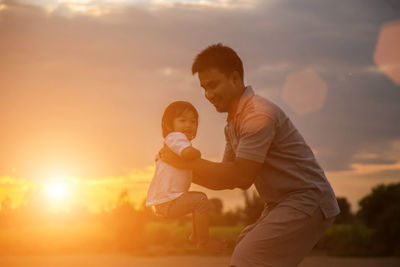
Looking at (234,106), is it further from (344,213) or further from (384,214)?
(344,213)

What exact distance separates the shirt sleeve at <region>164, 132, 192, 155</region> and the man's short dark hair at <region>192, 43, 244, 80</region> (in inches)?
21.2

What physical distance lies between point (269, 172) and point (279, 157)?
14 centimetres

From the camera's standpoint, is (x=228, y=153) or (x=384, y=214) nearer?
(x=228, y=153)

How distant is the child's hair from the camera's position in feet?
16.1

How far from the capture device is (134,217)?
755 inches

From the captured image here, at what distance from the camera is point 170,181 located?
185 inches

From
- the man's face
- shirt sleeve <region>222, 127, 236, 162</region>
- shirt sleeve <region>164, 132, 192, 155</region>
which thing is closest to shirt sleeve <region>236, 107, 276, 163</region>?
the man's face

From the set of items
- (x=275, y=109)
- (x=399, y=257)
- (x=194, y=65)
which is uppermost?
(x=194, y=65)

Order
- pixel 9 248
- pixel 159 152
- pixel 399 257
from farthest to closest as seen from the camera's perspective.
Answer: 1. pixel 9 248
2. pixel 399 257
3. pixel 159 152

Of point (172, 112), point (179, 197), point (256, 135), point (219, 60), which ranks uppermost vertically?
point (219, 60)

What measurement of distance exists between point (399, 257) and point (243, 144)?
51.8 feet

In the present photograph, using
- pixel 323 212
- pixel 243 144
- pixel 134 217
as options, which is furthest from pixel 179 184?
pixel 134 217

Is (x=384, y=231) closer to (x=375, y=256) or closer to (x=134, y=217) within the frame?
(x=375, y=256)

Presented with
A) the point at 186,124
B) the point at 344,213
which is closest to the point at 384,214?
the point at 344,213
